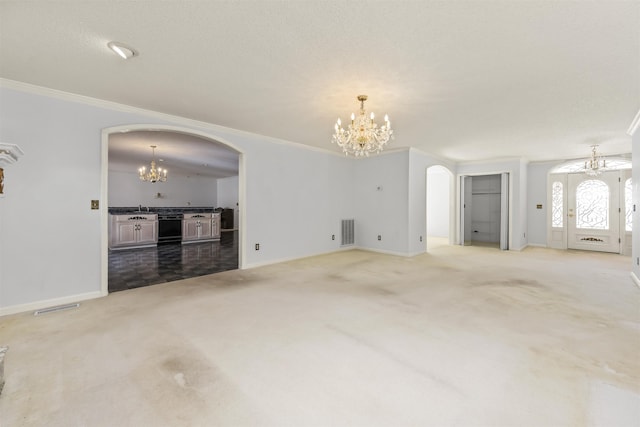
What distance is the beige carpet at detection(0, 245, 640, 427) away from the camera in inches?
63.1

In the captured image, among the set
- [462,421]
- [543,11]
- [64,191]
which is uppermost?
[543,11]

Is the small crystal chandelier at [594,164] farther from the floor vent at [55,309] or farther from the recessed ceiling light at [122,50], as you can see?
the floor vent at [55,309]

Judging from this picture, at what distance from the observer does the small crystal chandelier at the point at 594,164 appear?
244 inches

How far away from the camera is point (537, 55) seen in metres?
2.47

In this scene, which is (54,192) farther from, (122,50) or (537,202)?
(537,202)

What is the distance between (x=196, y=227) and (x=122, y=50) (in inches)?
282

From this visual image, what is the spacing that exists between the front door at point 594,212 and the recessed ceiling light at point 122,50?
31.8 ft

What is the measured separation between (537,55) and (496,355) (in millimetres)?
2544

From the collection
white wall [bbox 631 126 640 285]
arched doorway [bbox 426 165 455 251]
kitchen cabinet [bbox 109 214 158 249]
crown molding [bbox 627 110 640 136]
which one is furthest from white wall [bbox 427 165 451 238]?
kitchen cabinet [bbox 109 214 158 249]

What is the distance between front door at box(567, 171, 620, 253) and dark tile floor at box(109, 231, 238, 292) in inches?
339

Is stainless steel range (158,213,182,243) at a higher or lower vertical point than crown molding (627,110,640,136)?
lower

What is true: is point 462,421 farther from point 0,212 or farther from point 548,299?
point 0,212

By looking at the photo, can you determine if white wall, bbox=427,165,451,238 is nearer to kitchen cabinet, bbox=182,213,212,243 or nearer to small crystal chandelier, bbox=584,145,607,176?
small crystal chandelier, bbox=584,145,607,176

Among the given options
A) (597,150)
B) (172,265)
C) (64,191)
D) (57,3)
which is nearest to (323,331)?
(57,3)
